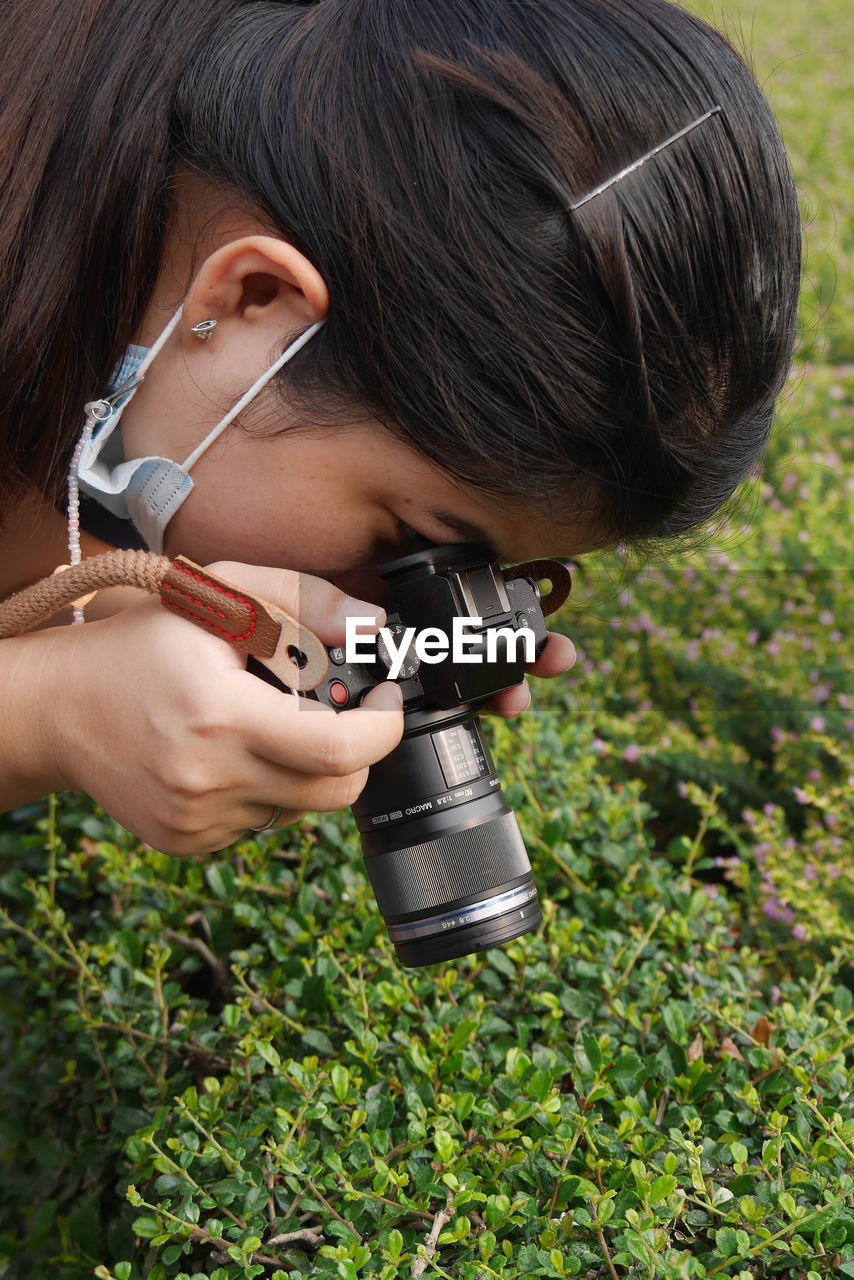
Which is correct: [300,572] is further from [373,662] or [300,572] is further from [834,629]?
[834,629]

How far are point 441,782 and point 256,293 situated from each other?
1.86ft

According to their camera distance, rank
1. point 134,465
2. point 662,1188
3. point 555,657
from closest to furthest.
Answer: point 662,1188
point 134,465
point 555,657

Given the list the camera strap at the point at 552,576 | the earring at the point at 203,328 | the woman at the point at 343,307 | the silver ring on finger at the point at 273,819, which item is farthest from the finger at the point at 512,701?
the earring at the point at 203,328

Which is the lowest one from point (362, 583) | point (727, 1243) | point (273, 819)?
point (727, 1243)

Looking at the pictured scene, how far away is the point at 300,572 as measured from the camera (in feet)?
4.21

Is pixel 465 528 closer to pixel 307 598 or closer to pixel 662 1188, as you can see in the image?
pixel 307 598

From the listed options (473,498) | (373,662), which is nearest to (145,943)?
(373,662)

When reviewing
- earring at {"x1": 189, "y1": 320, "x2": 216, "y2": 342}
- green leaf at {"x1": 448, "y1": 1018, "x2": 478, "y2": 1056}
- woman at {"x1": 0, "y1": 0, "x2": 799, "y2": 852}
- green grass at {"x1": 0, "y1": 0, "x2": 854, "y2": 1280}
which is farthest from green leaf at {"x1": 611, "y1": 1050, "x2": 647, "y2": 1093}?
earring at {"x1": 189, "y1": 320, "x2": 216, "y2": 342}

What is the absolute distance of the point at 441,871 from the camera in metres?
1.31

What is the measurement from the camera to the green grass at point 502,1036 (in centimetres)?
107

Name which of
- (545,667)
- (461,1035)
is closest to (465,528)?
(545,667)

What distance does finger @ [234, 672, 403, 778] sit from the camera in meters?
1.12

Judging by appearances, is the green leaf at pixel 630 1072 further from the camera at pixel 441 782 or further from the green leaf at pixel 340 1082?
the green leaf at pixel 340 1082

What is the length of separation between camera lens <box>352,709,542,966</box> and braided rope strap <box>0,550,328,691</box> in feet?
0.63
